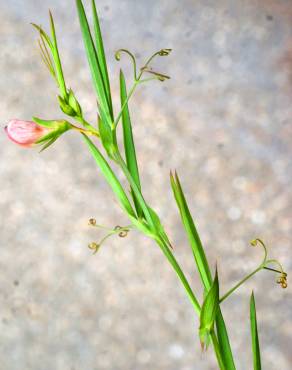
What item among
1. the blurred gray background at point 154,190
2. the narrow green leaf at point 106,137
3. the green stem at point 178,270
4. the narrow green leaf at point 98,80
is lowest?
the green stem at point 178,270

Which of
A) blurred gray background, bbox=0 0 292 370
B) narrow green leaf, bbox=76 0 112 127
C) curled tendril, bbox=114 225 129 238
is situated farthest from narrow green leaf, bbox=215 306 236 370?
blurred gray background, bbox=0 0 292 370

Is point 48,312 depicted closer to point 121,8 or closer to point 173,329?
point 173,329

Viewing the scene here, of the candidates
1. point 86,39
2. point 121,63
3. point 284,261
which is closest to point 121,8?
point 121,63

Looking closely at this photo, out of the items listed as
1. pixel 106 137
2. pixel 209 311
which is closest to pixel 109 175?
pixel 106 137

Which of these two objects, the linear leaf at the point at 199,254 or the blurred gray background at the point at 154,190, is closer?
the linear leaf at the point at 199,254

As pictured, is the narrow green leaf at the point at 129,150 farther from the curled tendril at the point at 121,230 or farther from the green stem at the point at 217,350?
the green stem at the point at 217,350

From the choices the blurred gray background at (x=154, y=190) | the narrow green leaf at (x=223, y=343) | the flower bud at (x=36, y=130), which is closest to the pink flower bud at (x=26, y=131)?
the flower bud at (x=36, y=130)

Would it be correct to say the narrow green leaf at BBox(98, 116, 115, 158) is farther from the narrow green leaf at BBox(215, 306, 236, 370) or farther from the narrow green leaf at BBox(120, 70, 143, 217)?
the narrow green leaf at BBox(215, 306, 236, 370)

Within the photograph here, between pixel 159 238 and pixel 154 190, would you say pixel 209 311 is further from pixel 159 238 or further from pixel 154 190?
pixel 154 190
